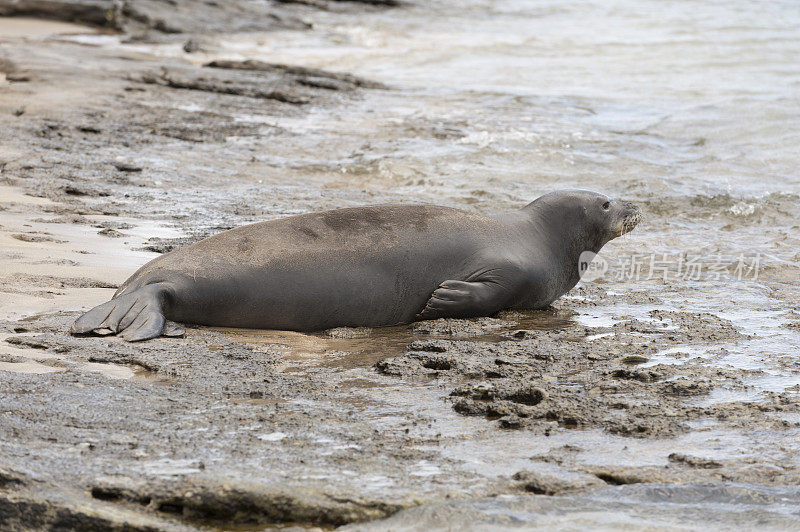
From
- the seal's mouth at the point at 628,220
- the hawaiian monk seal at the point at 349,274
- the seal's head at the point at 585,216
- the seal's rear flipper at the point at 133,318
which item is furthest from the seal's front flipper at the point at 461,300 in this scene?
the seal's rear flipper at the point at 133,318

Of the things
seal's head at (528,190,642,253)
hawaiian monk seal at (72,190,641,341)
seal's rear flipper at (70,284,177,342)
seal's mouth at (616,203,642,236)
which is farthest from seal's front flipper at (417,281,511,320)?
seal's rear flipper at (70,284,177,342)

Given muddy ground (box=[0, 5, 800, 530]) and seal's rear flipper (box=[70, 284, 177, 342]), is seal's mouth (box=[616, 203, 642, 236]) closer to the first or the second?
muddy ground (box=[0, 5, 800, 530])

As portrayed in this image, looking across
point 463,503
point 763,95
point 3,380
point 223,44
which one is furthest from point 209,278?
point 223,44

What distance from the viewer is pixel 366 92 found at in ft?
47.9

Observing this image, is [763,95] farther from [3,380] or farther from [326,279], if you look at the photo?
[3,380]

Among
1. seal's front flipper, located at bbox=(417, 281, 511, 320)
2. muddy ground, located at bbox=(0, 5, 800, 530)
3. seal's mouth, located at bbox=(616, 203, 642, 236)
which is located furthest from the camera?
seal's mouth, located at bbox=(616, 203, 642, 236)

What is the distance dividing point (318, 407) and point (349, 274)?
1424 mm

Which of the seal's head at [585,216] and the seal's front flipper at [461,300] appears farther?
the seal's head at [585,216]

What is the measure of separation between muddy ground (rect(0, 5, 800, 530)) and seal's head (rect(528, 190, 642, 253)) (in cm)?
36

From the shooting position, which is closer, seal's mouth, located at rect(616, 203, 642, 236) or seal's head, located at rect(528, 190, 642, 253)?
seal's head, located at rect(528, 190, 642, 253)

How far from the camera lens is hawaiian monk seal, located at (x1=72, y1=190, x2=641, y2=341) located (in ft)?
16.3

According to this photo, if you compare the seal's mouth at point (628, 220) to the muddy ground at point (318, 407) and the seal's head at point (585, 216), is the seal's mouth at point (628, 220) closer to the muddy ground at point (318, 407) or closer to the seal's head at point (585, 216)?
the seal's head at point (585, 216)

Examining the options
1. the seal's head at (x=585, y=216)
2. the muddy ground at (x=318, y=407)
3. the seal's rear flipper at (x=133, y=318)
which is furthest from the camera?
the seal's head at (x=585, y=216)

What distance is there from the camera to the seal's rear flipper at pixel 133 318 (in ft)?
15.1
